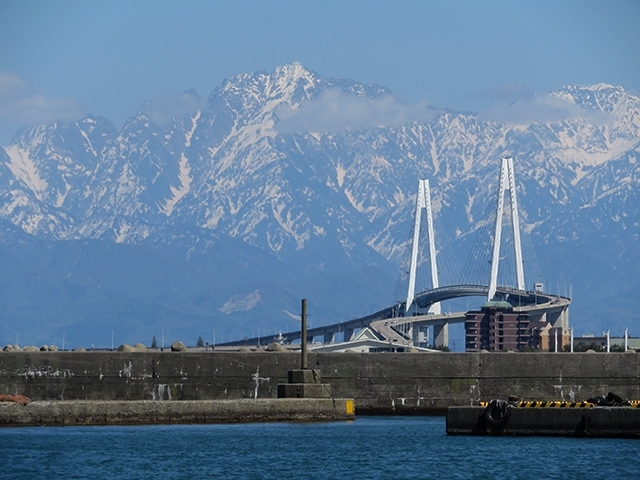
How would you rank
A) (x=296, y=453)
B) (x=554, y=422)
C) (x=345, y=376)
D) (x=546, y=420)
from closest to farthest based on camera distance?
(x=296, y=453), (x=554, y=422), (x=546, y=420), (x=345, y=376)

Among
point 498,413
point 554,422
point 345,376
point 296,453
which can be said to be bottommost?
point 296,453

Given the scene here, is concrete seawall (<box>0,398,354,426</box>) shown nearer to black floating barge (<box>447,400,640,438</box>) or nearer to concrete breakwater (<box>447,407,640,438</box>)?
black floating barge (<box>447,400,640,438</box>)

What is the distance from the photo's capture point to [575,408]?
4444 cm

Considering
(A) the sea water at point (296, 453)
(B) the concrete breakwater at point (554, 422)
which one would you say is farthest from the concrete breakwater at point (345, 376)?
(B) the concrete breakwater at point (554, 422)

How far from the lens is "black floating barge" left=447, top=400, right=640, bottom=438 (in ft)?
144

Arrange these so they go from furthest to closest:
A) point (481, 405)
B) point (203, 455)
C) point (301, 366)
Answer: point (301, 366) → point (481, 405) → point (203, 455)

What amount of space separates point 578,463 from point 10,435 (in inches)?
613

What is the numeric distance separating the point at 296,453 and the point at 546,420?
6763mm

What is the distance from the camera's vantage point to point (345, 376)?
5262 cm

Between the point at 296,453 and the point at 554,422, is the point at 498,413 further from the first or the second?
the point at 296,453

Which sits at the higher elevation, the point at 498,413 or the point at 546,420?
the point at 498,413

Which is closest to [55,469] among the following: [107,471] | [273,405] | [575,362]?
[107,471]

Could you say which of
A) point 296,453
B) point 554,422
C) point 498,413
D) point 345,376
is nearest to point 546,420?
point 554,422

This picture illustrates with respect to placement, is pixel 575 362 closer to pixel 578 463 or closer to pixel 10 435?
pixel 578 463
